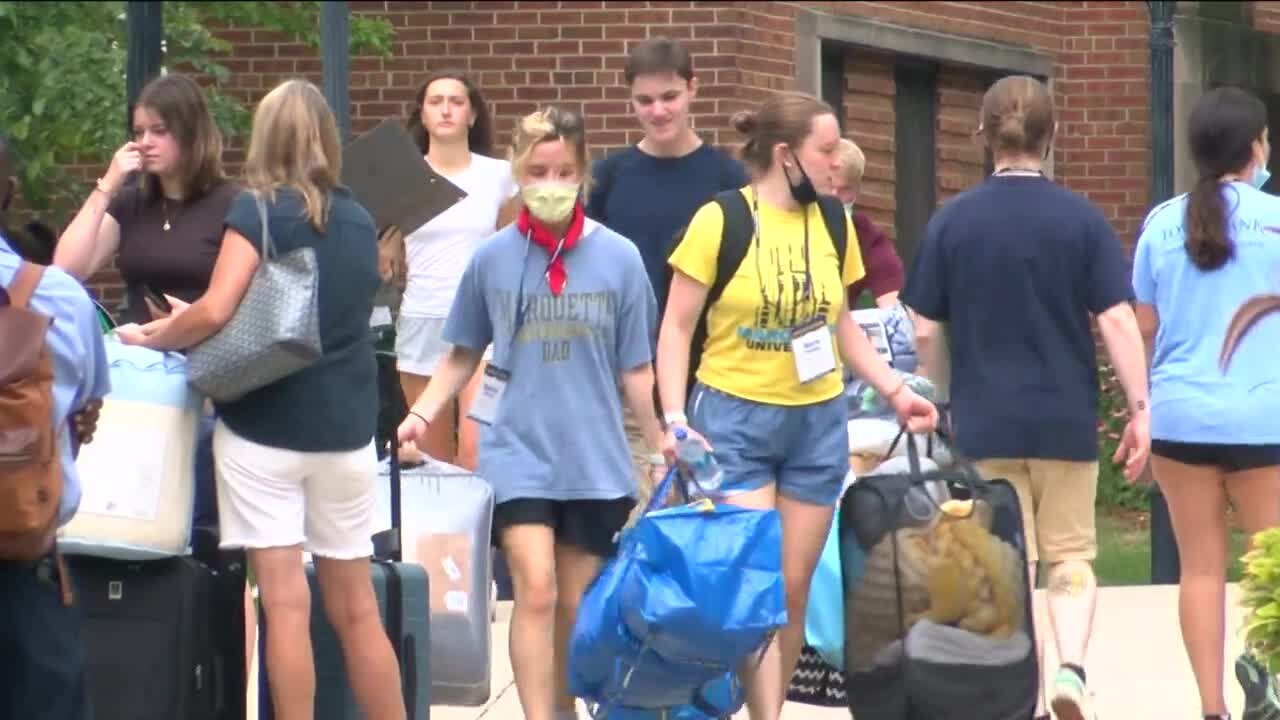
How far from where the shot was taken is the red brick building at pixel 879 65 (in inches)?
591

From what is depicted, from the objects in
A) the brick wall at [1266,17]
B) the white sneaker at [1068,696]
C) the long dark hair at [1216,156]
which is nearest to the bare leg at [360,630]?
the white sneaker at [1068,696]

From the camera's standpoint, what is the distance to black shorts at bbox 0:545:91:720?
6180 millimetres

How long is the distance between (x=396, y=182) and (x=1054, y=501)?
2.43 metres

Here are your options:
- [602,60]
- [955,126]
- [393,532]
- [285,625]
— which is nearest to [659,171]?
[393,532]

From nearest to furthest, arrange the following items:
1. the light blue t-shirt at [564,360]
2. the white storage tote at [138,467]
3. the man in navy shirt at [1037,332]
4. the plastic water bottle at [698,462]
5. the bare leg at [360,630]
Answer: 1. the white storage tote at [138,467]
2. the bare leg at [360,630]
3. the plastic water bottle at [698,462]
4. the light blue t-shirt at [564,360]
5. the man in navy shirt at [1037,332]

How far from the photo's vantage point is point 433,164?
10141 mm

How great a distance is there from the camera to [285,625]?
7191mm

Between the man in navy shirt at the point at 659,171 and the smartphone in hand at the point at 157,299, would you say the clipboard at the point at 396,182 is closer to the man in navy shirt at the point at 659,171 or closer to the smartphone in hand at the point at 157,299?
the man in navy shirt at the point at 659,171

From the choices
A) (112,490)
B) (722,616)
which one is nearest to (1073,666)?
(722,616)

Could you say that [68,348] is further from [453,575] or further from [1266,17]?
[1266,17]

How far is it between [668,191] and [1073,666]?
200 centimetres

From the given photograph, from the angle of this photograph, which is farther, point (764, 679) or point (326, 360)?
point (764, 679)

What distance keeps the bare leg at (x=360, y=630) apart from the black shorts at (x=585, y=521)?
0.52 meters

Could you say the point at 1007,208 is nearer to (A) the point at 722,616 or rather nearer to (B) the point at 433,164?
(A) the point at 722,616
